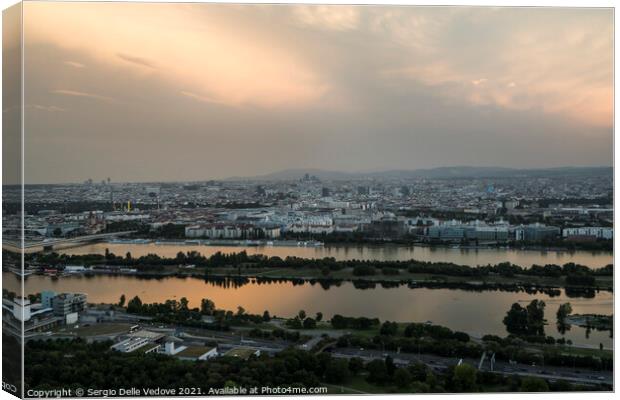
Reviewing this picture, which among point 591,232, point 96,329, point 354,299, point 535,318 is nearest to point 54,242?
point 96,329

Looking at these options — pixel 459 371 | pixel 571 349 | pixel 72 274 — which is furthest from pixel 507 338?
pixel 72 274

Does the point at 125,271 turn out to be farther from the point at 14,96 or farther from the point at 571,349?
the point at 571,349

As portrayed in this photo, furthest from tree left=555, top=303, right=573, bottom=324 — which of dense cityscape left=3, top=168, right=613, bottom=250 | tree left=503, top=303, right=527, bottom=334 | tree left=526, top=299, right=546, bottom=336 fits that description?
dense cityscape left=3, top=168, right=613, bottom=250

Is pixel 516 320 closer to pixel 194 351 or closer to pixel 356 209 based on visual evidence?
pixel 356 209

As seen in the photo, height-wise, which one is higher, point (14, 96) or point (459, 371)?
point (14, 96)

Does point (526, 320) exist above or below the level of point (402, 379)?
above

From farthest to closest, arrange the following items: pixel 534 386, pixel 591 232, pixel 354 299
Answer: pixel 591 232 < pixel 354 299 < pixel 534 386
